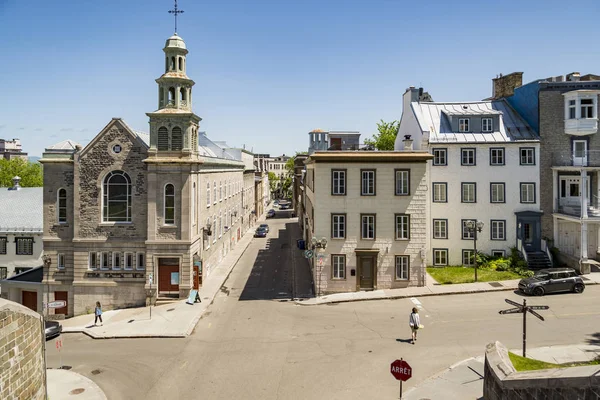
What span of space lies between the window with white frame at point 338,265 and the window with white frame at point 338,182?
14.4ft

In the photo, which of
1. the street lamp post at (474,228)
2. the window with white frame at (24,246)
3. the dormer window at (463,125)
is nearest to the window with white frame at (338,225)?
the street lamp post at (474,228)

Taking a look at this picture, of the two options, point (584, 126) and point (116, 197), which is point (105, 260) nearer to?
point (116, 197)

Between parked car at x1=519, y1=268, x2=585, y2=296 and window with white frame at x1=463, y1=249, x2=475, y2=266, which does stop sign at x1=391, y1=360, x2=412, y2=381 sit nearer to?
parked car at x1=519, y1=268, x2=585, y2=296

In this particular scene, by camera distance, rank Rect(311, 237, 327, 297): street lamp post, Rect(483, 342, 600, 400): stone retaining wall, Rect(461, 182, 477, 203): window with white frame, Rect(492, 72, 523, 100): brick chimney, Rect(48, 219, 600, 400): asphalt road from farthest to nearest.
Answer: Rect(492, 72, 523, 100): brick chimney, Rect(461, 182, 477, 203): window with white frame, Rect(311, 237, 327, 297): street lamp post, Rect(48, 219, 600, 400): asphalt road, Rect(483, 342, 600, 400): stone retaining wall

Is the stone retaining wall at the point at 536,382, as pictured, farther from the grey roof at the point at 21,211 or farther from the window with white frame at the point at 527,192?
the grey roof at the point at 21,211

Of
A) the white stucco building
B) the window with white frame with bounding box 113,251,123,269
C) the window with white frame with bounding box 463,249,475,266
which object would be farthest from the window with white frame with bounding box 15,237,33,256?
the window with white frame with bounding box 463,249,475,266

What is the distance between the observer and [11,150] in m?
133

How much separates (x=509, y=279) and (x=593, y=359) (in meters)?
14.5

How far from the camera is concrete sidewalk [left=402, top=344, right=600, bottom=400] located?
608 inches

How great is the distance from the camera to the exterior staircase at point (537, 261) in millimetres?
32906

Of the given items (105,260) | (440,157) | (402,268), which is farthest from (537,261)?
(105,260)

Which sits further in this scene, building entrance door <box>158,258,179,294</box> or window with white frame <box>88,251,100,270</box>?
window with white frame <box>88,251,100,270</box>

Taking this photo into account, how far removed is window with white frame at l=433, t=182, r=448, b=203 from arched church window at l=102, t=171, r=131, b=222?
23329mm

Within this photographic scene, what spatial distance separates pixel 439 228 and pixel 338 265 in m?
10.1
